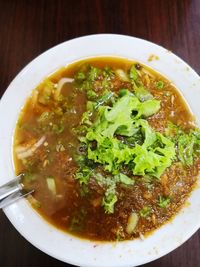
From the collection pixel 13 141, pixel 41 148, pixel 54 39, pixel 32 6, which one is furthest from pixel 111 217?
pixel 32 6

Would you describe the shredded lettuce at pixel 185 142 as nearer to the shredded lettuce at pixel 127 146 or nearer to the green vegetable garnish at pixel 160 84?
the shredded lettuce at pixel 127 146

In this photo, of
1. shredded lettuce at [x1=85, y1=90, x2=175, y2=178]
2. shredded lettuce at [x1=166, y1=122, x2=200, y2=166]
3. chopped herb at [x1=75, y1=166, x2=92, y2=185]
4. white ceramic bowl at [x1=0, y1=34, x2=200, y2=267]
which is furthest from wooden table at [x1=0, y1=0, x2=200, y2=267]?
chopped herb at [x1=75, y1=166, x2=92, y2=185]

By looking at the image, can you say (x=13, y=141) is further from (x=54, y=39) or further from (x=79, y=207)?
(x=54, y=39)

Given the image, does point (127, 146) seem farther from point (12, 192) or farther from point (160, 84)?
point (12, 192)

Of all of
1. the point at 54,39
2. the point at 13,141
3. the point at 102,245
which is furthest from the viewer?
the point at 54,39

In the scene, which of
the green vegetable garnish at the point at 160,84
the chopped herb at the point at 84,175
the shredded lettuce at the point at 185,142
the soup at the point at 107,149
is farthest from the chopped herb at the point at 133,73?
the chopped herb at the point at 84,175

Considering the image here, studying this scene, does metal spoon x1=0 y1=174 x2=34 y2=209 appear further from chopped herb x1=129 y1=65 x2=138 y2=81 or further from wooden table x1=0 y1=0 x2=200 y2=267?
chopped herb x1=129 y1=65 x2=138 y2=81
